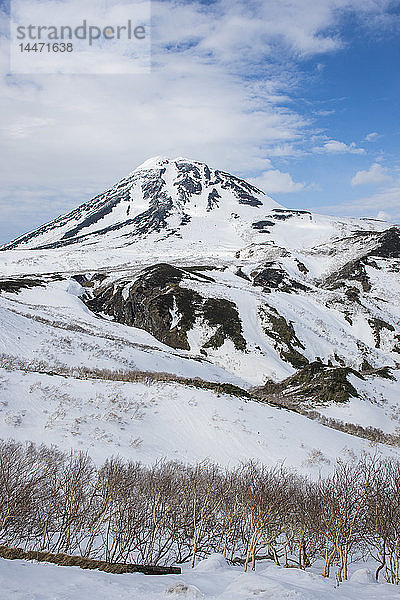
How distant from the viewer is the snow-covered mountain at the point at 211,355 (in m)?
21.8

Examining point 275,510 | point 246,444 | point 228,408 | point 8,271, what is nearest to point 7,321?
point 228,408

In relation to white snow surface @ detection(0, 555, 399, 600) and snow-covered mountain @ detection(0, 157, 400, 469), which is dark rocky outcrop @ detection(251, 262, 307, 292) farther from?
white snow surface @ detection(0, 555, 399, 600)

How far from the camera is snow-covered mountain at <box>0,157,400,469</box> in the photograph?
856 inches

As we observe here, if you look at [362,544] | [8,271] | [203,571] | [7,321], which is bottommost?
[362,544]

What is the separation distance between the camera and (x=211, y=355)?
2218 inches

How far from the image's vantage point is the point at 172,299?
66.6 m

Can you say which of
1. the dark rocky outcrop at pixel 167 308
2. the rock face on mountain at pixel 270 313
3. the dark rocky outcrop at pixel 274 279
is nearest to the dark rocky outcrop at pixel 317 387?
the rock face on mountain at pixel 270 313

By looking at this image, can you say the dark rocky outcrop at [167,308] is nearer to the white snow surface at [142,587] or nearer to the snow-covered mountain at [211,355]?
the snow-covered mountain at [211,355]

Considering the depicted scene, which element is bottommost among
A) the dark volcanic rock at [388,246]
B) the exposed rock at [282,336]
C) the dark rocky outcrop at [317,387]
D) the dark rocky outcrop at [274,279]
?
the dark rocky outcrop at [317,387]

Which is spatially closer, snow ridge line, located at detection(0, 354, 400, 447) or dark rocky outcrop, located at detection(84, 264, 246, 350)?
snow ridge line, located at detection(0, 354, 400, 447)

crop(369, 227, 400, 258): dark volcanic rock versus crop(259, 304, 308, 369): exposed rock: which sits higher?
crop(369, 227, 400, 258): dark volcanic rock

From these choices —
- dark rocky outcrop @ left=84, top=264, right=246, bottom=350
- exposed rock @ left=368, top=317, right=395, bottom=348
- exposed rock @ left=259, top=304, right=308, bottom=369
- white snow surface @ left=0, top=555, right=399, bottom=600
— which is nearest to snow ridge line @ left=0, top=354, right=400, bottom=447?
white snow surface @ left=0, top=555, right=399, bottom=600

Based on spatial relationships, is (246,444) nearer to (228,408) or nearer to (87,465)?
(228,408)

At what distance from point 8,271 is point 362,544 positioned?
124992mm
